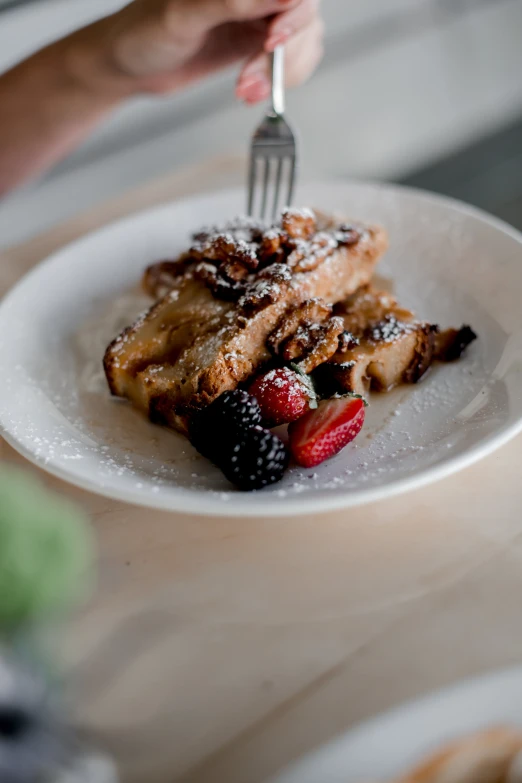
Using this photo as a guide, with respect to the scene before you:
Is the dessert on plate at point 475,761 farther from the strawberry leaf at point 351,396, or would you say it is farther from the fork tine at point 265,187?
the fork tine at point 265,187

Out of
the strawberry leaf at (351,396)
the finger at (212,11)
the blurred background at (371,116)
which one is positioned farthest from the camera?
the blurred background at (371,116)

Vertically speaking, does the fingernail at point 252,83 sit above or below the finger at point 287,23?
below

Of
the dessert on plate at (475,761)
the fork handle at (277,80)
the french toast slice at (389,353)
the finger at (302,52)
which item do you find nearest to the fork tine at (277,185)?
the fork handle at (277,80)

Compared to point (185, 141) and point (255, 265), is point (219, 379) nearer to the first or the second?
point (255, 265)

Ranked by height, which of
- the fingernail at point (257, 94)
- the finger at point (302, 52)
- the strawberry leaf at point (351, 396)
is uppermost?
the finger at point (302, 52)

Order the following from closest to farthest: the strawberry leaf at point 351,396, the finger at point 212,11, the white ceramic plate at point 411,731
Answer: the white ceramic plate at point 411,731, the strawberry leaf at point 351,396, the finger at point 212,11

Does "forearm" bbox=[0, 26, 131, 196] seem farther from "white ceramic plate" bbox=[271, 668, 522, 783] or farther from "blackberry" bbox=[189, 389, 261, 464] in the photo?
"white ceramic plate" bbox=[271, 668, 522, 783]

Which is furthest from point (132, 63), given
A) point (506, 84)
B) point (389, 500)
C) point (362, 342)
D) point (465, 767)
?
point (506, 84)
